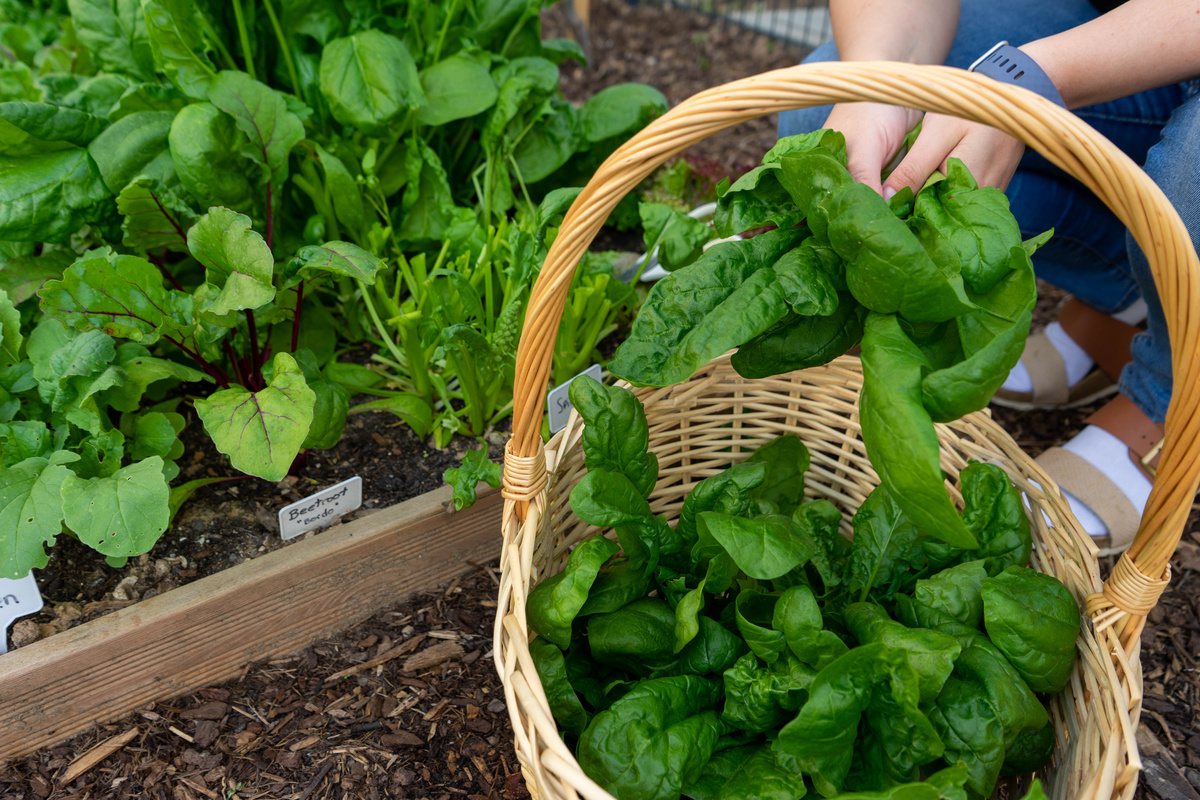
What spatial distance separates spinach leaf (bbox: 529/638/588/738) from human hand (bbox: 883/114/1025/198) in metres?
0.61

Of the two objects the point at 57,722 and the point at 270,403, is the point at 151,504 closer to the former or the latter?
the point at 270,403

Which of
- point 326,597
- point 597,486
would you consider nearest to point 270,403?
point 326,597

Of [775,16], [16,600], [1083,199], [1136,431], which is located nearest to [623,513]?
[16,600]

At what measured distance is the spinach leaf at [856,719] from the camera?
65 centimetres

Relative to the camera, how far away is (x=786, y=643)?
0.76 meters

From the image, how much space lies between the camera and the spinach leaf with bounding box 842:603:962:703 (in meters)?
0.68

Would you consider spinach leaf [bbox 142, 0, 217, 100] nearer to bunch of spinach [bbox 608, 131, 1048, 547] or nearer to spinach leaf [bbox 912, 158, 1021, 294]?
bunch of spinach [bbox 608, 131, 1048, 547]

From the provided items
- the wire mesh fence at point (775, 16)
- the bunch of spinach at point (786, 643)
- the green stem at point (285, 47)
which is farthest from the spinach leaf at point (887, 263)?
the wire mesh fence at point (775, 16)

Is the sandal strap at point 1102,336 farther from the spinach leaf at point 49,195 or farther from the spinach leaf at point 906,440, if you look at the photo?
the spinach leaf at point 49,195

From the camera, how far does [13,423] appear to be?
1.01m

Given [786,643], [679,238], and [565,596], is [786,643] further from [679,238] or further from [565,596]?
[679,238]

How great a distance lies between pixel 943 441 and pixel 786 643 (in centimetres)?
44

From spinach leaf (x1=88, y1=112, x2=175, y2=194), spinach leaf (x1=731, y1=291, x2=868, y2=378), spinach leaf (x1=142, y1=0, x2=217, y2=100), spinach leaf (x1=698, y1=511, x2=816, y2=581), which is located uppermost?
spinach leaf (x1=142, y1=0, x2=217, y2=100)

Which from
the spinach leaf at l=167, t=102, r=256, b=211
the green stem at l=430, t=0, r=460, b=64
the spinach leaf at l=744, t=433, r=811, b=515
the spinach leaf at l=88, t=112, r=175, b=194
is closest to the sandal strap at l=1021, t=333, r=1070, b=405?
the spinach leaf at l=744, t=433, r=811, b=515
